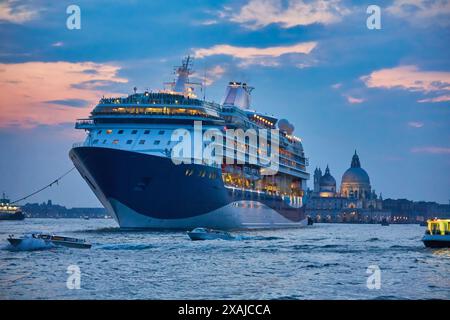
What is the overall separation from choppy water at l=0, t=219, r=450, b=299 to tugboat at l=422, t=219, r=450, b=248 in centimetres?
118

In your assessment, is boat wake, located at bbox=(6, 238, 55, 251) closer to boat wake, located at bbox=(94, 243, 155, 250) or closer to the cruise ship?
boat wake, located at bbox=(94, 243, 155, 250)

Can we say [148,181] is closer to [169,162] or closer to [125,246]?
[169,162]

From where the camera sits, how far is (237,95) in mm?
116062

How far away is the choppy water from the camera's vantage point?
Answer: 3384 cm

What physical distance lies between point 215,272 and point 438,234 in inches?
1151

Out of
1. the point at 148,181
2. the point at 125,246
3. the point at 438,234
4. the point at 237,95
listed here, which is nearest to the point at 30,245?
the point at 125,246

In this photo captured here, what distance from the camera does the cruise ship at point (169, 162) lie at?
71500mm

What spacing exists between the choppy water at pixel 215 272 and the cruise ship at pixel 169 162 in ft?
30.7

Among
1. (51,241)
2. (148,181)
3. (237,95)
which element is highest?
(237,95)

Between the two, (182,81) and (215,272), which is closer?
(215,272)

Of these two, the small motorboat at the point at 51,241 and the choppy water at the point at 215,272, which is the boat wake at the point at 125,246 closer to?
the choppy water at the point at 215,272

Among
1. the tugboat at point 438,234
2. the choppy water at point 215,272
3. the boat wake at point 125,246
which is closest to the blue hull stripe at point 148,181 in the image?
the choppy water at point 215,272

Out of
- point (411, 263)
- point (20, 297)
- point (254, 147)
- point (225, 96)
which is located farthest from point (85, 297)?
point (225, 96)

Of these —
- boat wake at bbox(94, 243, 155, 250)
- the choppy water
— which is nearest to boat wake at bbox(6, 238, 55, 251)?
the choppy water
